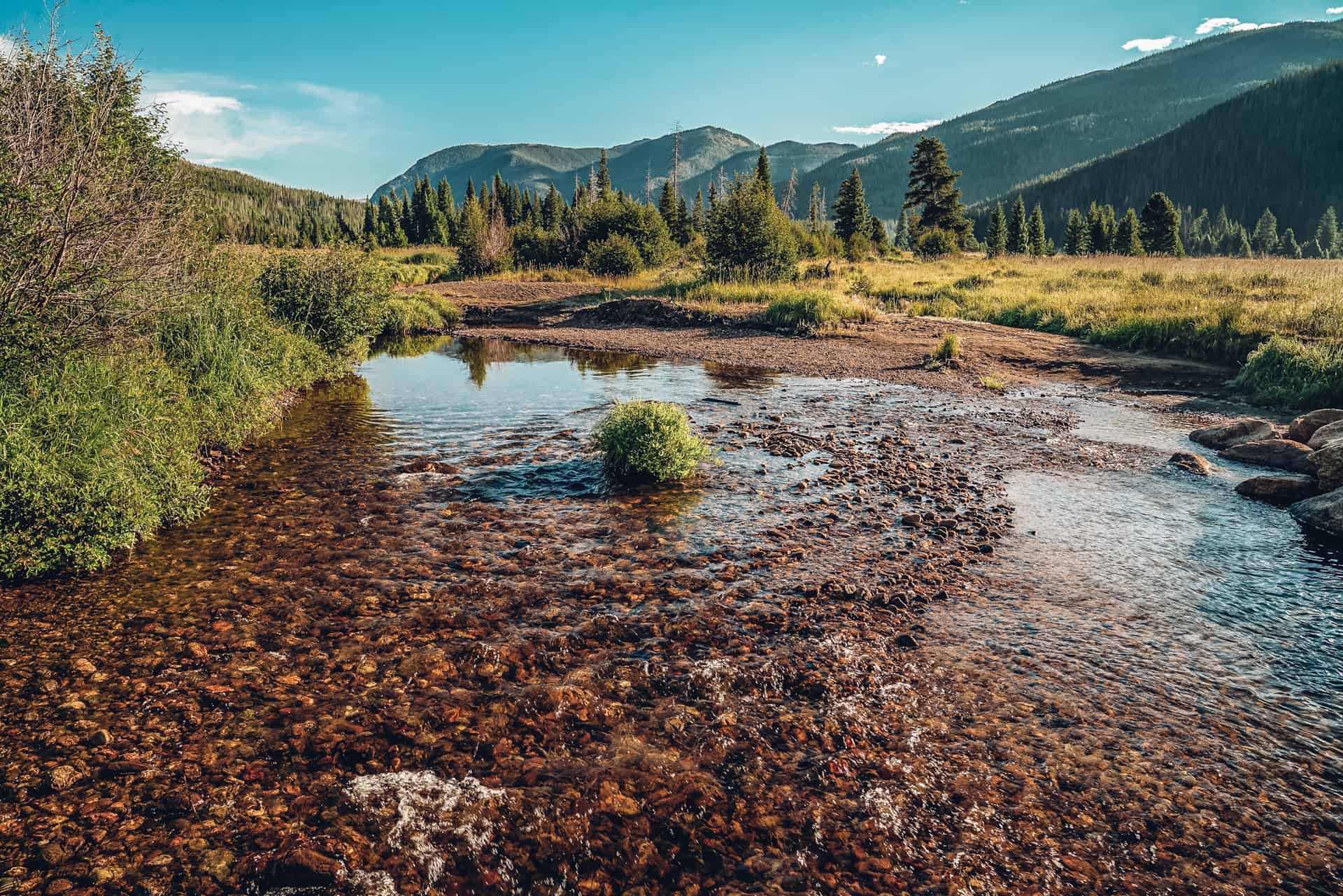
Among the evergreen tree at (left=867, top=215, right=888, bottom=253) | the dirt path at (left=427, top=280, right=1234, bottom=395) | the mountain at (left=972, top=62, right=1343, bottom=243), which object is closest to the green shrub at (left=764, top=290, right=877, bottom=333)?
the dirt path at (left=427, top=280, right=1234, bottom=395)

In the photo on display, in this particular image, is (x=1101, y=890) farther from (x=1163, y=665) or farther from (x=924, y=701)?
(x=1163, y=665)

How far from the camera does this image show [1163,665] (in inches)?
197

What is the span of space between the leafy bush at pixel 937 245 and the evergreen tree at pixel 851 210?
32.5 feet

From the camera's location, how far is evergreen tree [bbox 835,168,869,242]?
6012 centimetres

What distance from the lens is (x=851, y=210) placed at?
6097cm

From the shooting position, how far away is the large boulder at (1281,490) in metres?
8.46

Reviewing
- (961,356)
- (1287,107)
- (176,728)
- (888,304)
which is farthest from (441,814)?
(1287,107)

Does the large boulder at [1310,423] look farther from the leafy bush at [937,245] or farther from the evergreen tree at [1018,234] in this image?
the evergreen tree at [1018,234]

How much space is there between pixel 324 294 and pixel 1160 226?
74.1m

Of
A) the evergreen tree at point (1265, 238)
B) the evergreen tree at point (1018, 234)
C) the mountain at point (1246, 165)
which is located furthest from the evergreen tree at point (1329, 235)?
the evergreen tree at point (1018, 234)

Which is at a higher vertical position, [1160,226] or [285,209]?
[285,209]

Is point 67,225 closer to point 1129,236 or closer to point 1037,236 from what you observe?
point 1129,236

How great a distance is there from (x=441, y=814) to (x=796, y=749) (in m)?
2.01

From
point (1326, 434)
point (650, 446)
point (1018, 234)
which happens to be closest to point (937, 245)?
point (1018, 234)
